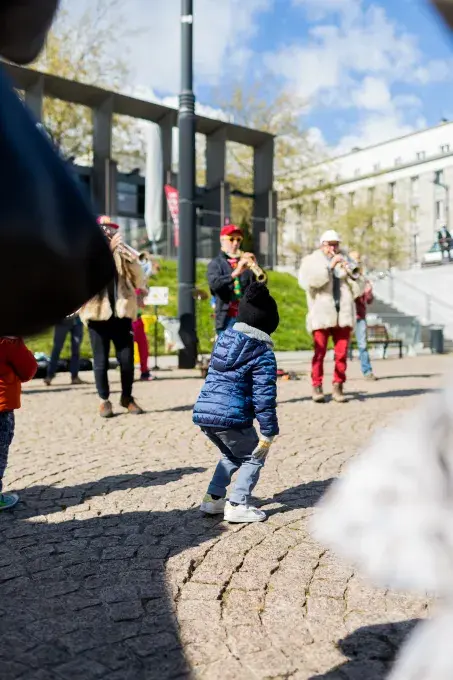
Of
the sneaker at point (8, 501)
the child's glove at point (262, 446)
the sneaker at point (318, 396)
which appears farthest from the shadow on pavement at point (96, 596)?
the sneaker at point (318, 396)

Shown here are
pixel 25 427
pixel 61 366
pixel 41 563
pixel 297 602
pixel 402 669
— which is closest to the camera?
pixel 402 669

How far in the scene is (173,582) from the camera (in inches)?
110

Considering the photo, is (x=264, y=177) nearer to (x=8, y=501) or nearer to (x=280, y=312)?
(x=280, y=312)

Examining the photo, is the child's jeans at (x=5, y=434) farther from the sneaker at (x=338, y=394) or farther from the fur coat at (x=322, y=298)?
the sneaker at (x=338, y=394)

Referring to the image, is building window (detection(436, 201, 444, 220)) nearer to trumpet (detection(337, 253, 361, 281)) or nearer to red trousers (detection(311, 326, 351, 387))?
trumpet (detection(337, 253, 361, 281))

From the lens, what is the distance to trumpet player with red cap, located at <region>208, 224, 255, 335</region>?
706 cm

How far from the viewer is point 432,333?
802 inches

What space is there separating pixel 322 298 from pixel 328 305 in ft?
0.35

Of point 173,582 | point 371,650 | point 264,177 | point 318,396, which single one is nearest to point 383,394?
point 318,396

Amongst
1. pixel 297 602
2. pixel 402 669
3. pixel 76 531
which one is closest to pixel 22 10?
pixel 402 669

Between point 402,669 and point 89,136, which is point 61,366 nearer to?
point 402,669

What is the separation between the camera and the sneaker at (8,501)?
12.5 ft

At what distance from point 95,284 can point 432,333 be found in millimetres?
20404

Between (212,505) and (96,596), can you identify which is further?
(212,505)
